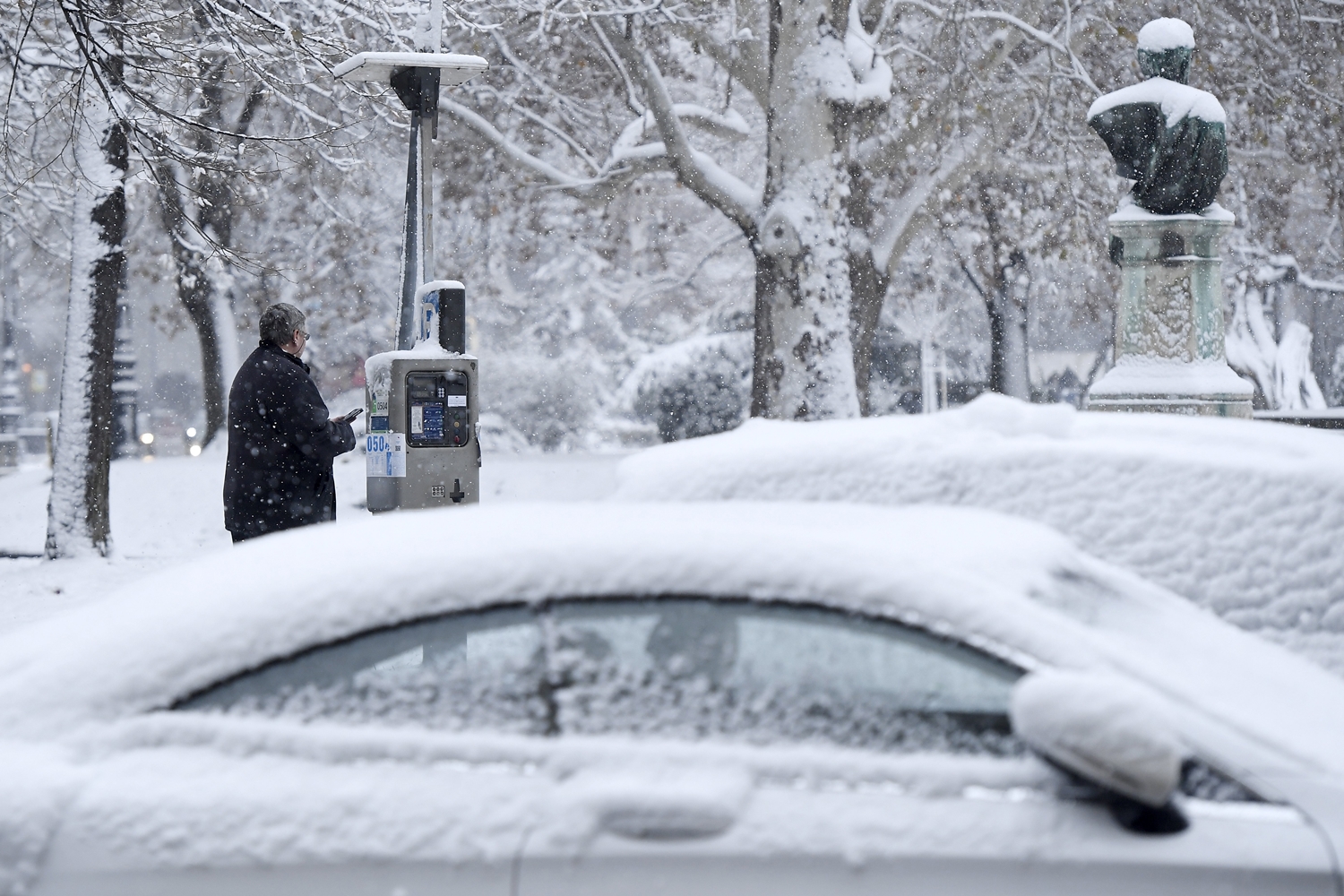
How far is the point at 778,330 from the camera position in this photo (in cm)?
1322

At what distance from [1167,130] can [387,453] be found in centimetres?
529

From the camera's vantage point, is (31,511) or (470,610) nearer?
(470,610)

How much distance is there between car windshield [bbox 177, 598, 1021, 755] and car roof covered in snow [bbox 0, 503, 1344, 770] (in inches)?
1.3

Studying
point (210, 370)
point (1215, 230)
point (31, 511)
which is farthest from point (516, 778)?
point (210, 370)

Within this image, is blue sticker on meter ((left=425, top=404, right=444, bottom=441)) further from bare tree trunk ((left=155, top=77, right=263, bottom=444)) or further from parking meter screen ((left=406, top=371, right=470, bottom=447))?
bare tree trunk ((left=155, top=77, right=263, bottom=444))

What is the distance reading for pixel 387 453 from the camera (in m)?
9.62

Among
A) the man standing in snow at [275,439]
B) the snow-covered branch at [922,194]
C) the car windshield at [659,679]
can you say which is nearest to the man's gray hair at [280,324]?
the man standing in snow at [275,439]

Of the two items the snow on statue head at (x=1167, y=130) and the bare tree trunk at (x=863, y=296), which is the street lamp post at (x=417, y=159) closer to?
the snow on statue head at (x=1167, y=130)

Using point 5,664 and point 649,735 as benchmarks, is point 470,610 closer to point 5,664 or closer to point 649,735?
point 649,735

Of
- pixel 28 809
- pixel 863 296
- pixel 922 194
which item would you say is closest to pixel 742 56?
pixel 922 194

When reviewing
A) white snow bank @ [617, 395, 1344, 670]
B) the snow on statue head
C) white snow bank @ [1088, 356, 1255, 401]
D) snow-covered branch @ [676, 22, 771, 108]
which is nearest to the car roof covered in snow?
white snow bank @ [617, 395, 1344, 670]

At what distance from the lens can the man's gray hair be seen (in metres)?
6.38

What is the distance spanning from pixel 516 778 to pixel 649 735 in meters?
0.21

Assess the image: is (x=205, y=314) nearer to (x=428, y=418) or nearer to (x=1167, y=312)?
(x=428, y=418)
